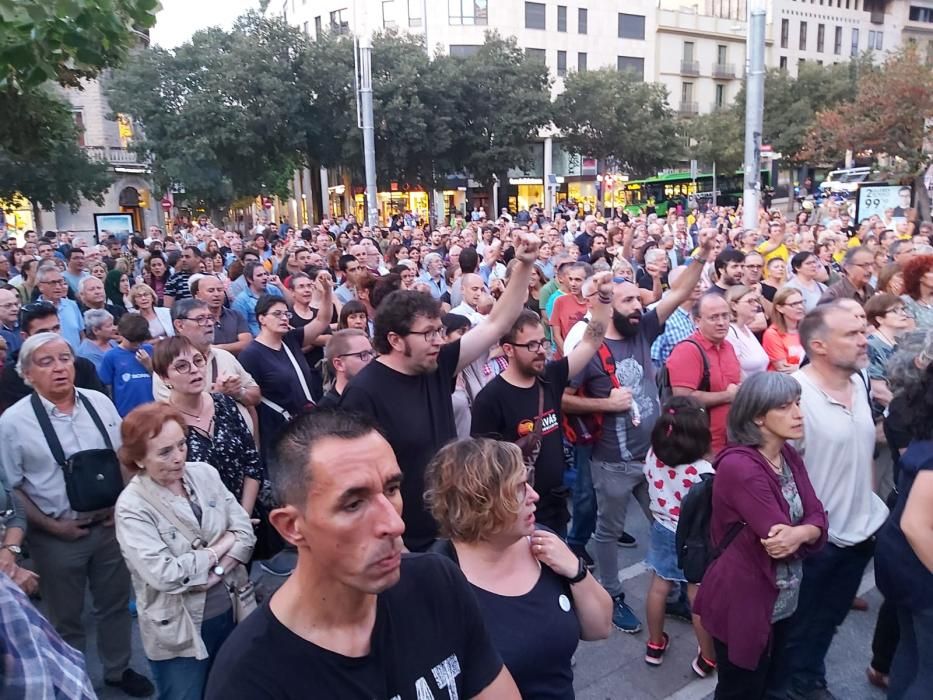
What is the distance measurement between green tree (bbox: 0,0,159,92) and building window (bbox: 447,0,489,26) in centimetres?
4190

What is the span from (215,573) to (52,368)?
141 centimetres

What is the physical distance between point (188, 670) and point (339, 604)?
1861 millimetres

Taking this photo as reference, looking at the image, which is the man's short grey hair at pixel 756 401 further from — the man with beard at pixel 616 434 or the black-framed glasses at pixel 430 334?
the black-framed glasses at pixel 430 334

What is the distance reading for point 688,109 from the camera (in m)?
52.1

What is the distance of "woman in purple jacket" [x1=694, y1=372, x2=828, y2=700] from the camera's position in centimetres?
276

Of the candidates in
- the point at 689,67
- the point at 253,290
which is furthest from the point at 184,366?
the point at 689,67

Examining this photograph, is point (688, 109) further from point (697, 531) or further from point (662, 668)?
point (697, 531)

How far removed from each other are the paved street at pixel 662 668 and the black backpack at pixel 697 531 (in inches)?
30.3

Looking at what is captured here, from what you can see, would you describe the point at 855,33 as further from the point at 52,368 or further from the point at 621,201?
the point at 52,368

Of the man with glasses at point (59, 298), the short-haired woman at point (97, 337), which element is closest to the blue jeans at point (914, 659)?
the short-haired woman at point (97, 337)

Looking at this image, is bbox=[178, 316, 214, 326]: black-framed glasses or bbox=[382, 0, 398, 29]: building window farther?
bbox=[382, 0, 398, 29]: building window

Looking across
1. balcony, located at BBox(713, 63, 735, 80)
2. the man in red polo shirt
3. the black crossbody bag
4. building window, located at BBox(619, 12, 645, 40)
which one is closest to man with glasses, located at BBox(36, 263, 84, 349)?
the black crossbody bag

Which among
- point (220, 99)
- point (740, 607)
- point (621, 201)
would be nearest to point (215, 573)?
point (740, 607)

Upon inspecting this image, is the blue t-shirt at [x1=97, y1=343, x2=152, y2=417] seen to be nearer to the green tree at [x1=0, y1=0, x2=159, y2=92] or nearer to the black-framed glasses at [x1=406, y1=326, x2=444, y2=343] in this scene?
the green tree at [x1=0, y1=0, x2=159, y2=92]
